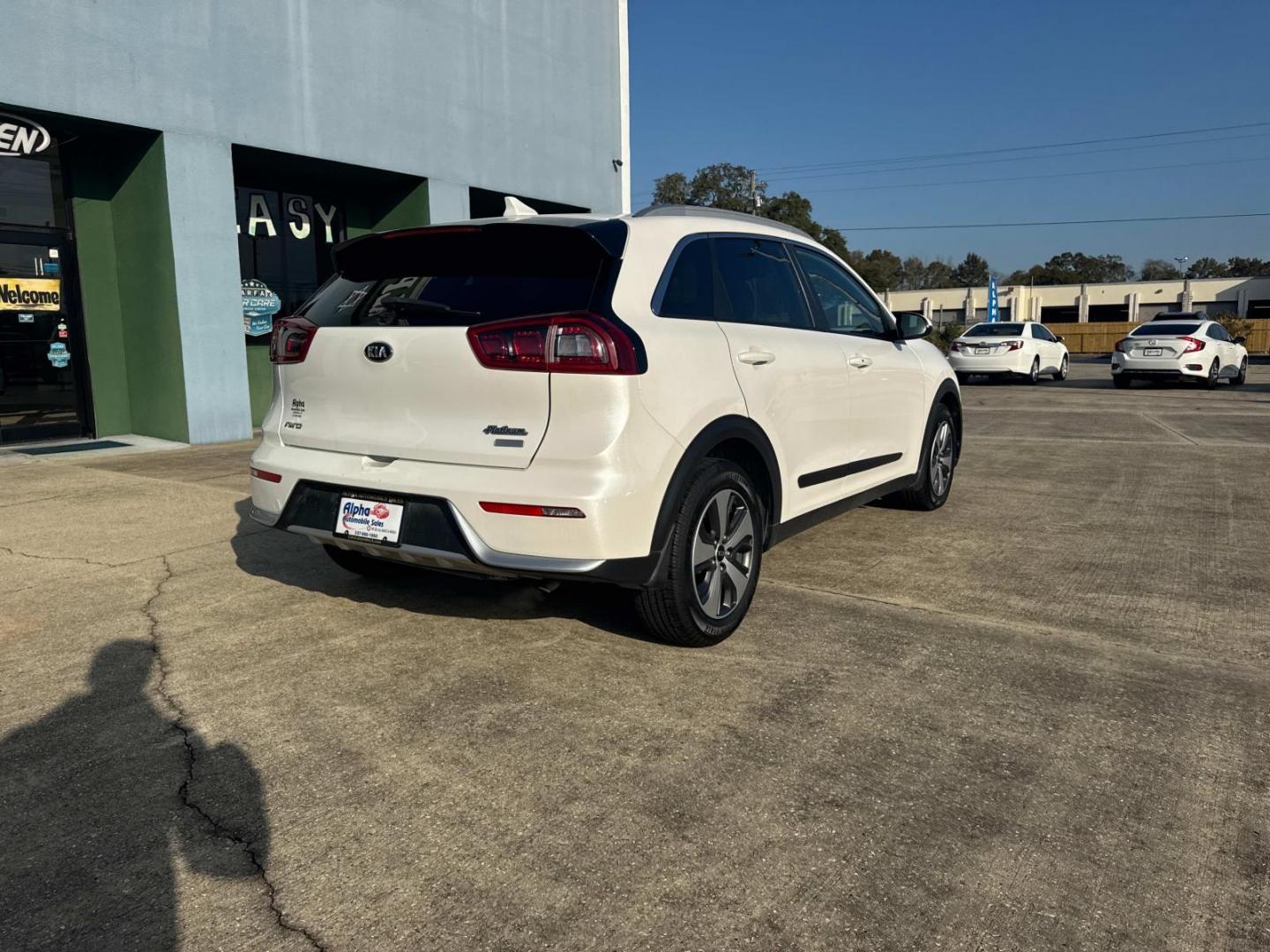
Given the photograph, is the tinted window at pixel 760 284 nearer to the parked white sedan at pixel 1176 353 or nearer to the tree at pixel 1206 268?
the parked white sedan at pixel 1176 353

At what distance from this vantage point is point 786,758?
290cm

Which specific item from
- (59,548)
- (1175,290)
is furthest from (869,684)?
(1175,290)

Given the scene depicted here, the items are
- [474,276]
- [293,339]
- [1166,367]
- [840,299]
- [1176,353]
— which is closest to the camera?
[474,276]

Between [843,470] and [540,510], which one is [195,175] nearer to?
[843,470]

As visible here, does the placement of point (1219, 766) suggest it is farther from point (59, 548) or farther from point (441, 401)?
point (59, 548)

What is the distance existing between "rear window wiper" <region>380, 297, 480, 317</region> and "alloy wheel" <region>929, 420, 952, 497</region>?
12.6 feet

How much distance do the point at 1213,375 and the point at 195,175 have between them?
1843 cm

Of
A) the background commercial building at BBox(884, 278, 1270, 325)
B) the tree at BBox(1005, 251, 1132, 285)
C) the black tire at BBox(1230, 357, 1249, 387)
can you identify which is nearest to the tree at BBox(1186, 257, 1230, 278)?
the tree at BBox(1005, 251, 1132, 285)

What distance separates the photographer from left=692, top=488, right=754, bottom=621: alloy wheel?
12.3 feet

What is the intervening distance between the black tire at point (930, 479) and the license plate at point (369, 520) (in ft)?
12.1

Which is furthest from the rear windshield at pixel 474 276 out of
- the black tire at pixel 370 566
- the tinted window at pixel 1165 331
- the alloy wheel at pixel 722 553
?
the tinted window at pixel 1165 331

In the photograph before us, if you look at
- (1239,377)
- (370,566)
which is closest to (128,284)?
(370,566)

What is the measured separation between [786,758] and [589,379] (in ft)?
4.56

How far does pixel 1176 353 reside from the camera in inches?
725
